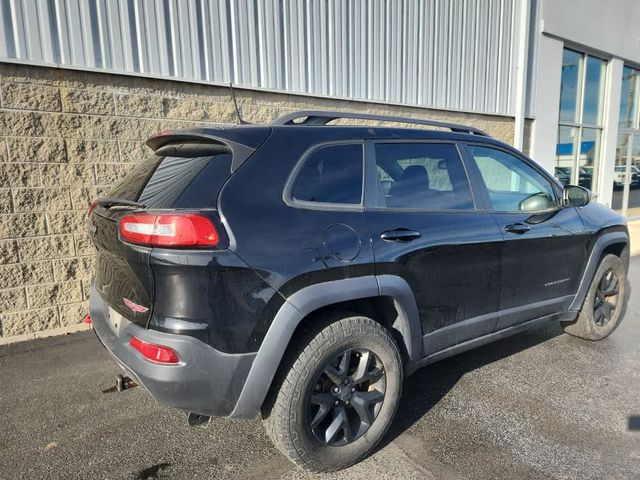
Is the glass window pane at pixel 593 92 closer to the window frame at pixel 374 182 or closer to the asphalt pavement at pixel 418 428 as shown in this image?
the asphalt pavement at pixel 418 428

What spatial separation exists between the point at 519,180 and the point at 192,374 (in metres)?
3.11

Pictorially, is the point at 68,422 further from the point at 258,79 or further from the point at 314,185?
the point at 258,79

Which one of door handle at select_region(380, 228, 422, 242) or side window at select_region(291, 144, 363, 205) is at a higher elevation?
side window at select_region(291, 144, 363, 205)

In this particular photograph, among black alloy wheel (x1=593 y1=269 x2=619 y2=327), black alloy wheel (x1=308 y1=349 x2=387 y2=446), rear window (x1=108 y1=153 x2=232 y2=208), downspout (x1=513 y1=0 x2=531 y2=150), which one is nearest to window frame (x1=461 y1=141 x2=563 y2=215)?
black alloy wheel (x1=593 y1=269 x2=619 y2=327)

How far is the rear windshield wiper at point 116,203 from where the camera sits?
2317 mm

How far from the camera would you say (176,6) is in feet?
15.9

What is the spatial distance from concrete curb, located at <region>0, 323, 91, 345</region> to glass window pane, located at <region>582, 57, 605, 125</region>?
11012 mm

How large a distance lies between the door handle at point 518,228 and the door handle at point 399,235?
0.89m

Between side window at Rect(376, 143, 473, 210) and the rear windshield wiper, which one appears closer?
the rear windshield wiper

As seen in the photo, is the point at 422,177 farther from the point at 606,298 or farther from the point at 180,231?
the point at 606,298

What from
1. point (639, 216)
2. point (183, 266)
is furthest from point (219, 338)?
point (639, 216)

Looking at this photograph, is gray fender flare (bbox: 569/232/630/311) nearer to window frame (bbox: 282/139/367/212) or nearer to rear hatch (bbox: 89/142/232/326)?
window frame (bbox: 282/139/367/212)

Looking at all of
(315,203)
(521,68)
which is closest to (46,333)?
(315,203)

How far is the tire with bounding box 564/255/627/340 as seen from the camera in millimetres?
4055
